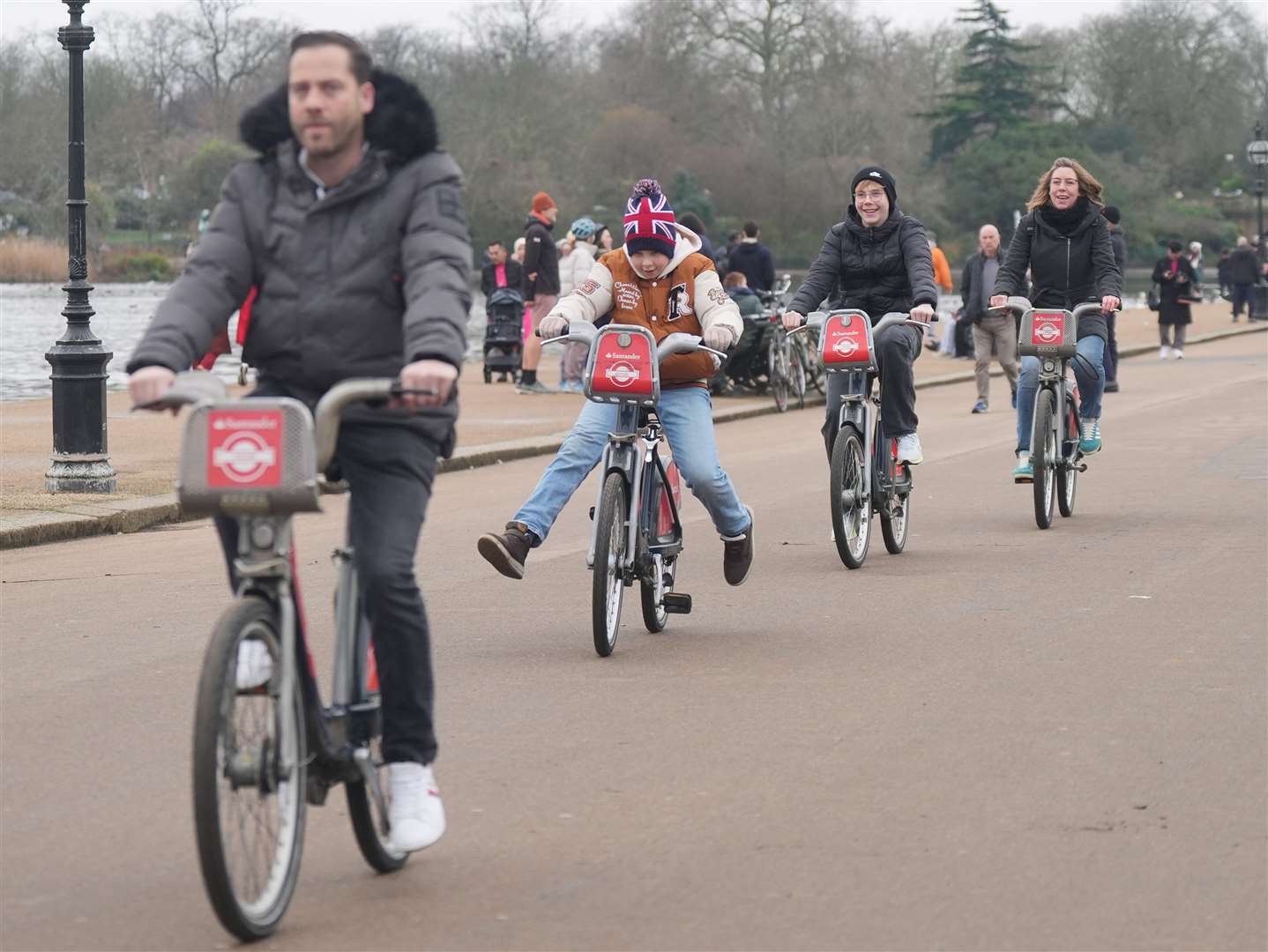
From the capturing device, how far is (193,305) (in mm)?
4566

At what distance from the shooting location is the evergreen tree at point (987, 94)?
10162 centimetres

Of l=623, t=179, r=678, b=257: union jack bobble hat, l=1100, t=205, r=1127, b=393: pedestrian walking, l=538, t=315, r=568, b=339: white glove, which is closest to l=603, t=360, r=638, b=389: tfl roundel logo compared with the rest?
l=538, t=315, r=568, b=339: white glove

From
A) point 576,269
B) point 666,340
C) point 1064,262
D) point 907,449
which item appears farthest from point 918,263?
point 576,269

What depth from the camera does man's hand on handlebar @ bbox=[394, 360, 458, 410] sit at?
430 centimetres

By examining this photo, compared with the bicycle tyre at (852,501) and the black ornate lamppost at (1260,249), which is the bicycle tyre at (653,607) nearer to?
the bicycle tyre at (852,501)

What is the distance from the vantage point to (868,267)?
10438 millimetres

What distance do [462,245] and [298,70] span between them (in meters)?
0.49

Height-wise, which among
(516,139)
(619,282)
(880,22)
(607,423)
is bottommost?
(607,423)

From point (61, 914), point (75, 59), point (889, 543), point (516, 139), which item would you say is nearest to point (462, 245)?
point (61, 914)

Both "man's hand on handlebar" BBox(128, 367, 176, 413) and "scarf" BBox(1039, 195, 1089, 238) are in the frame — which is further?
"scarf" BBox(1039, 195, 1089, 238)

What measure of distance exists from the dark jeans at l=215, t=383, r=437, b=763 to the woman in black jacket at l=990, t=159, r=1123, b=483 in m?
7.41

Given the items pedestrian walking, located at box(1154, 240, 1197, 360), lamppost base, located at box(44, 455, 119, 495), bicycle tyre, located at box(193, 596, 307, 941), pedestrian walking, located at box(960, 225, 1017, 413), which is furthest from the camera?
pedestrian walking, located at box(1154, 240, 1197, 360)

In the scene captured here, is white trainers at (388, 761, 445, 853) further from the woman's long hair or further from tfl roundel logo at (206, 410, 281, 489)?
the woman's long hair

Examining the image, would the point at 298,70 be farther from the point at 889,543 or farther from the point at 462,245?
the point at 889,543
